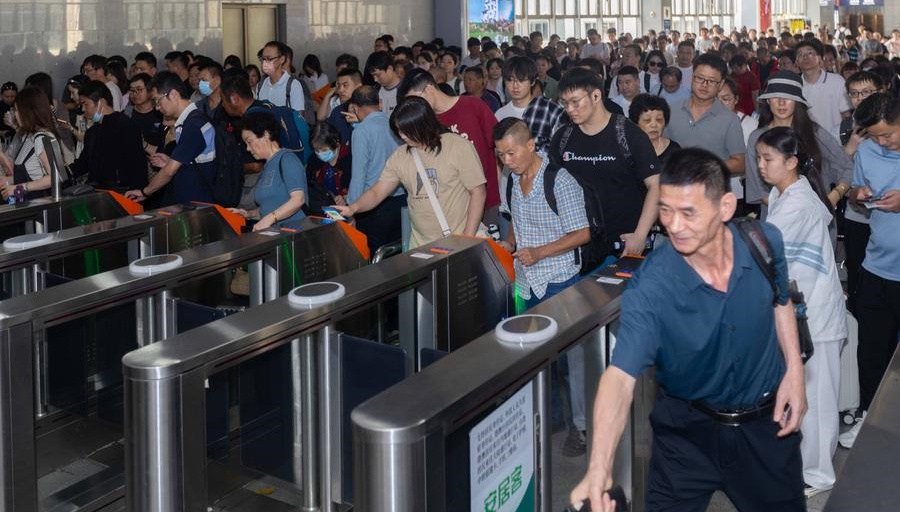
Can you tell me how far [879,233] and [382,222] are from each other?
2.44 metres

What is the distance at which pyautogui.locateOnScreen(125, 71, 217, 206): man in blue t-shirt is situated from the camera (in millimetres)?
5762

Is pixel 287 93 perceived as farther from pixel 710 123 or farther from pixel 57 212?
pixel 710 123

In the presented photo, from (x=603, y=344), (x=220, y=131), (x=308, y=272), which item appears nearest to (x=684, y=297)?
(x=603, y=344)

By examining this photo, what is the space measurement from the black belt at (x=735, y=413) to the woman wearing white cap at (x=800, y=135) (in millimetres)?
2115

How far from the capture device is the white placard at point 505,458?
269 cm

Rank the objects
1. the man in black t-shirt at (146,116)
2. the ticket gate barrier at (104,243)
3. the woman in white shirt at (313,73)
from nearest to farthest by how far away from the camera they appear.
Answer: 1. the ticket gate barrier at (104,243)
2. the man in black t-shirt at (146,116)
3. the woman in white shirt at (313,73)

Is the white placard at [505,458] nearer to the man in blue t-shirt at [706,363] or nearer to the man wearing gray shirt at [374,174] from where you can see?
the man in blue t-shirt at [706,363]

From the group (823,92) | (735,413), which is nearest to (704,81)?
(823,92)

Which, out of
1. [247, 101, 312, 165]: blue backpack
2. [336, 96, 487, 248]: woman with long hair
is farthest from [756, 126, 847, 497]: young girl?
[247, 101, 312, 165]: blue backpack

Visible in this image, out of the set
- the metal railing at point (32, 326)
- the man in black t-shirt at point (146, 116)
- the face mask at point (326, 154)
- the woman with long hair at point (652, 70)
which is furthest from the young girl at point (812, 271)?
the woman with long hair at point (652, 70)

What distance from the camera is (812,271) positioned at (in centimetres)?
368

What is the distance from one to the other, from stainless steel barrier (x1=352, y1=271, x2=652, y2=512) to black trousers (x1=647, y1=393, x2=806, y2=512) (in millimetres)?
340

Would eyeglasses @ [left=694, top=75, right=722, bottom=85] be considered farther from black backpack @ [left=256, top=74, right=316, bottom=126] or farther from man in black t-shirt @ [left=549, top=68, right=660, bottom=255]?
black backpack @ [left=256, top=74, right=316, bottom=126]

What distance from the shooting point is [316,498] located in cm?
391
